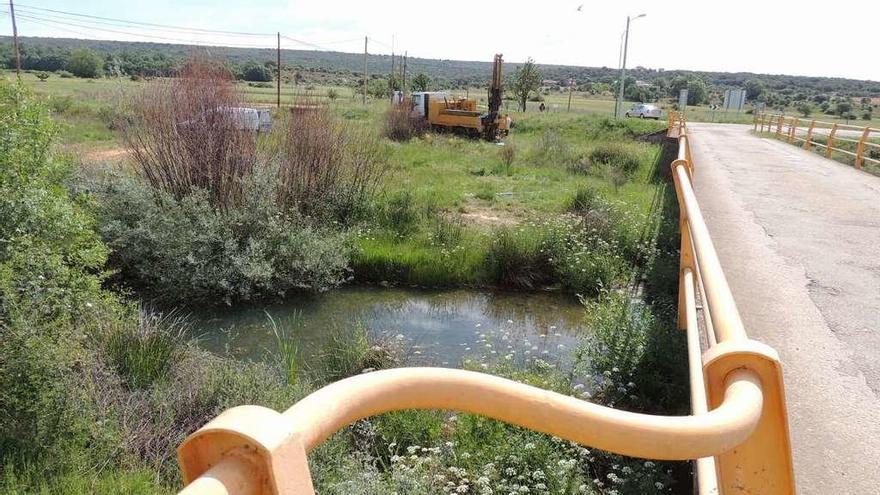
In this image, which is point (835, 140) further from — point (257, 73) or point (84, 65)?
point (84, 65)

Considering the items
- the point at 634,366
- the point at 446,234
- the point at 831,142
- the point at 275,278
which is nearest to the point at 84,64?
the point at 446,234

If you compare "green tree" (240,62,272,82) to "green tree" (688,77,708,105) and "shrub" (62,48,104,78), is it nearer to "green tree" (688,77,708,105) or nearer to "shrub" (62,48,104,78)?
"shrub" (62,48,104,78)

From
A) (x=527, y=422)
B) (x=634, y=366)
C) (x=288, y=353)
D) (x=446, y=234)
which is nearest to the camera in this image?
(x=527, y=422)

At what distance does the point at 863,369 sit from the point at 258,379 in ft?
16.3

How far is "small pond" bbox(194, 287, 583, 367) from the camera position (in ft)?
28.1

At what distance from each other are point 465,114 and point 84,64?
166 feet

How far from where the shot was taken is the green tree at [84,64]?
2478 inches

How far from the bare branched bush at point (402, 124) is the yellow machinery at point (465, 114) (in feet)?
3.87

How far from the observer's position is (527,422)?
1.19m

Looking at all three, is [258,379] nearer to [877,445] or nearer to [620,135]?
[877,445]

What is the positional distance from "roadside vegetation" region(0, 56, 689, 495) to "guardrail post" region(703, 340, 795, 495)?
2.94 m

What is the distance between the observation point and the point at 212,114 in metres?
10.8

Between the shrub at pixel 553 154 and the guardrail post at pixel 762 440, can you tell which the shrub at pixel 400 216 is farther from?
the guardrail post at pixel 762 440

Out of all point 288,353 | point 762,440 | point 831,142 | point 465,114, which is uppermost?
point 465,114
